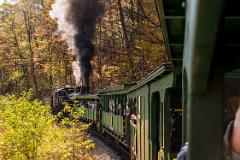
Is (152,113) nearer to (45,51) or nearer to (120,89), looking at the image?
(120,89)

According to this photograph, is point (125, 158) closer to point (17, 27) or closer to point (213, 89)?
point (213, 89)

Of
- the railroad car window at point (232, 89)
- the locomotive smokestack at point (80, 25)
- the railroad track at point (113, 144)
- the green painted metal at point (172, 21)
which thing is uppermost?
the locomotive smokestack at point (80, 25)

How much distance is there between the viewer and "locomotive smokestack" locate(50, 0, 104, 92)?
4012 cm

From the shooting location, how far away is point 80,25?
42.0 meters

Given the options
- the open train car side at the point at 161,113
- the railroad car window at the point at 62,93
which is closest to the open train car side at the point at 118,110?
the open train car side at the point at 161,113

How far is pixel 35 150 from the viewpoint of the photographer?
12.2m

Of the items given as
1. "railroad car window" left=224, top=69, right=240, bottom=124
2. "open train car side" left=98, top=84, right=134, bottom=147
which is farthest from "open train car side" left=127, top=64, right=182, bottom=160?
"open train car side" left=98, top=84, right=134, bottom=147

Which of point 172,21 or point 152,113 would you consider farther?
point 152,113

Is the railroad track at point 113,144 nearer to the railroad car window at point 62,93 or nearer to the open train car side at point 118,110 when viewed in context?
the open train car side at point 118,110

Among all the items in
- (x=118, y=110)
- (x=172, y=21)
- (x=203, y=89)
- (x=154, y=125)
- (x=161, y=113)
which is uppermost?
(x=172, y=21)

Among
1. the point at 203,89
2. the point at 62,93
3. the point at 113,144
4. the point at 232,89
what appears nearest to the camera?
the point at 203,89

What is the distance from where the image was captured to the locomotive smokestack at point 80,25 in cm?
4012

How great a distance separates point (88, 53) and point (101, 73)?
215cm

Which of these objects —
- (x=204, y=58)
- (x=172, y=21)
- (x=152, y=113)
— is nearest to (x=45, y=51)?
(x=152, y=113)
